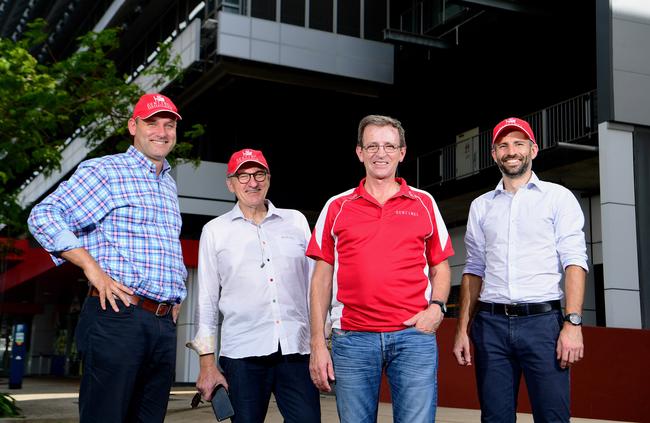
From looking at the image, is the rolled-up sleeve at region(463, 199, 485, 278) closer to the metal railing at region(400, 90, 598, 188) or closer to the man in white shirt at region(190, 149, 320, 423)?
the man in white shirt at region(190, 149, 320, 423)

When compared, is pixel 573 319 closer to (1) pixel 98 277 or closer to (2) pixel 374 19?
(1) pixel 98 277

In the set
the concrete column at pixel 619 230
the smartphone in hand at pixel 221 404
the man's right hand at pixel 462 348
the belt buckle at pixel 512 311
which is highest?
the concrete column at pixel 619 230

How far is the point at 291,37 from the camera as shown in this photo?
23828mm

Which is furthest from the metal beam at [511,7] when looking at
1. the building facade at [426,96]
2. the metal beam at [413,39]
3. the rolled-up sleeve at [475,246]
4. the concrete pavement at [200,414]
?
the rolled-up sleeve at [475,246]

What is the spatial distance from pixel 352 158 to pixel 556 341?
23484 millimetres

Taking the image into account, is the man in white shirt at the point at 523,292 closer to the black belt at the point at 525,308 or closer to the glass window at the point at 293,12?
the black belt at the point at 525,308

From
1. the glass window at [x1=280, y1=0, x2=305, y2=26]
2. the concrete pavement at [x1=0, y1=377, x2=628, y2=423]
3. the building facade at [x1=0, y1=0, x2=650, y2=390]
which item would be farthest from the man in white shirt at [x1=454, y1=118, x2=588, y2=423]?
the glass window at [x1=280, y1=0, x2=305, y2=26]

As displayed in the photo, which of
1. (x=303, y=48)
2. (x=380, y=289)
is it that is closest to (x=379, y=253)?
(x=380, y=289)

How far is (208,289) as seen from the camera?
491 cm

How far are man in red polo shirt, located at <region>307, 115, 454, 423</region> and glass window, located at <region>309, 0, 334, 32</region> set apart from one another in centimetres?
2091

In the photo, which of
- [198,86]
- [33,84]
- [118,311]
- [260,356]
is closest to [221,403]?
[260,356]

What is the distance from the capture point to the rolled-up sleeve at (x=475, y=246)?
A: 4992mm

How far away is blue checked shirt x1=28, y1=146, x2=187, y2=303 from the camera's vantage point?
13.7ft

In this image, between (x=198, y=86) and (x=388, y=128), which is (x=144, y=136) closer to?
(x=388, y=128)
